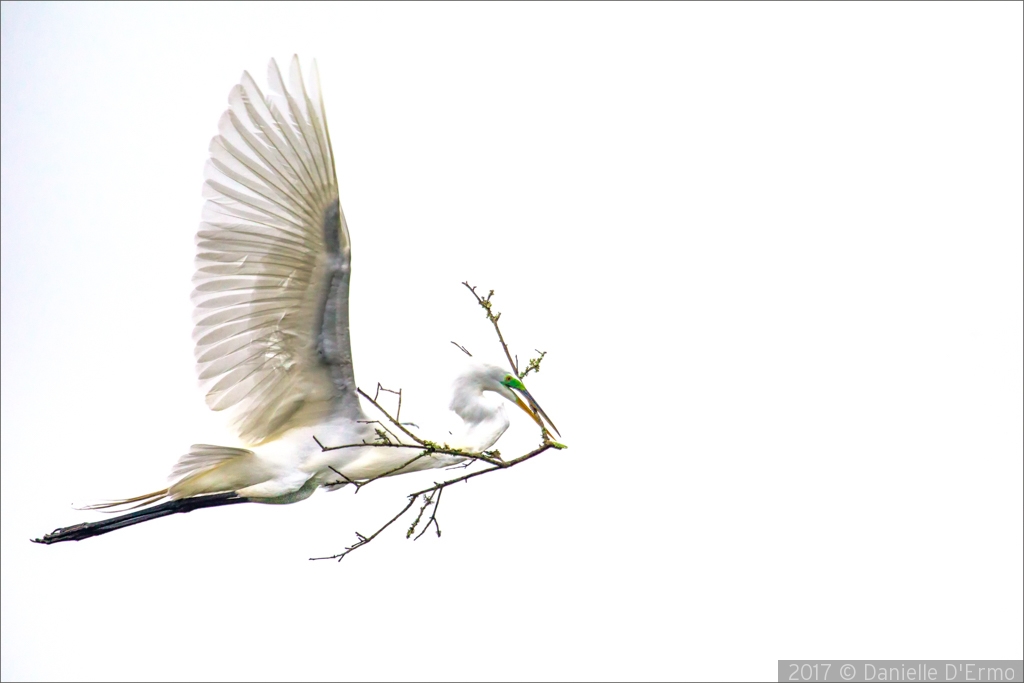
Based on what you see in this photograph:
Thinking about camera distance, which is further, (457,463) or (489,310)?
(457,463)

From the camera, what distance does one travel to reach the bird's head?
5.91 m

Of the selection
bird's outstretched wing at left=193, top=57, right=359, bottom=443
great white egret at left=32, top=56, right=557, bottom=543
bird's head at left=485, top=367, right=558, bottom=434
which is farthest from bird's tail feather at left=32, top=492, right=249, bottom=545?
bird's head at left=485, top=367, right=558, bottom=434

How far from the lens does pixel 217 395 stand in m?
5.88

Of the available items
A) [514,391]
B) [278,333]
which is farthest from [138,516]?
[514,391]

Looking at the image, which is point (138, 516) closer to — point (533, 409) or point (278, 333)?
point (278, 333)

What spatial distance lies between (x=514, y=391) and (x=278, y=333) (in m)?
1.25

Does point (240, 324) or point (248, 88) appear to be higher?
point (248, 88)

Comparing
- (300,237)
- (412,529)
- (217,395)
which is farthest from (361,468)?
(412,529)

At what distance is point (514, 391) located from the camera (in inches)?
233

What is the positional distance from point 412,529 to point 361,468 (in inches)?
73.4

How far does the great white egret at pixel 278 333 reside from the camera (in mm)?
5227

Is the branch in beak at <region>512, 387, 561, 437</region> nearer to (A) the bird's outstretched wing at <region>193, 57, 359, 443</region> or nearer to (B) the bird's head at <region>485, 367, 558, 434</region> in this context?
(B) the bird's head at <region>485, 367, 558, 434</region>

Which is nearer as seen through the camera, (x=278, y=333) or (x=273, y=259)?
(x=273, y=259)

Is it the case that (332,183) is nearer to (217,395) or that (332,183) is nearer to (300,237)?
(300,237)
